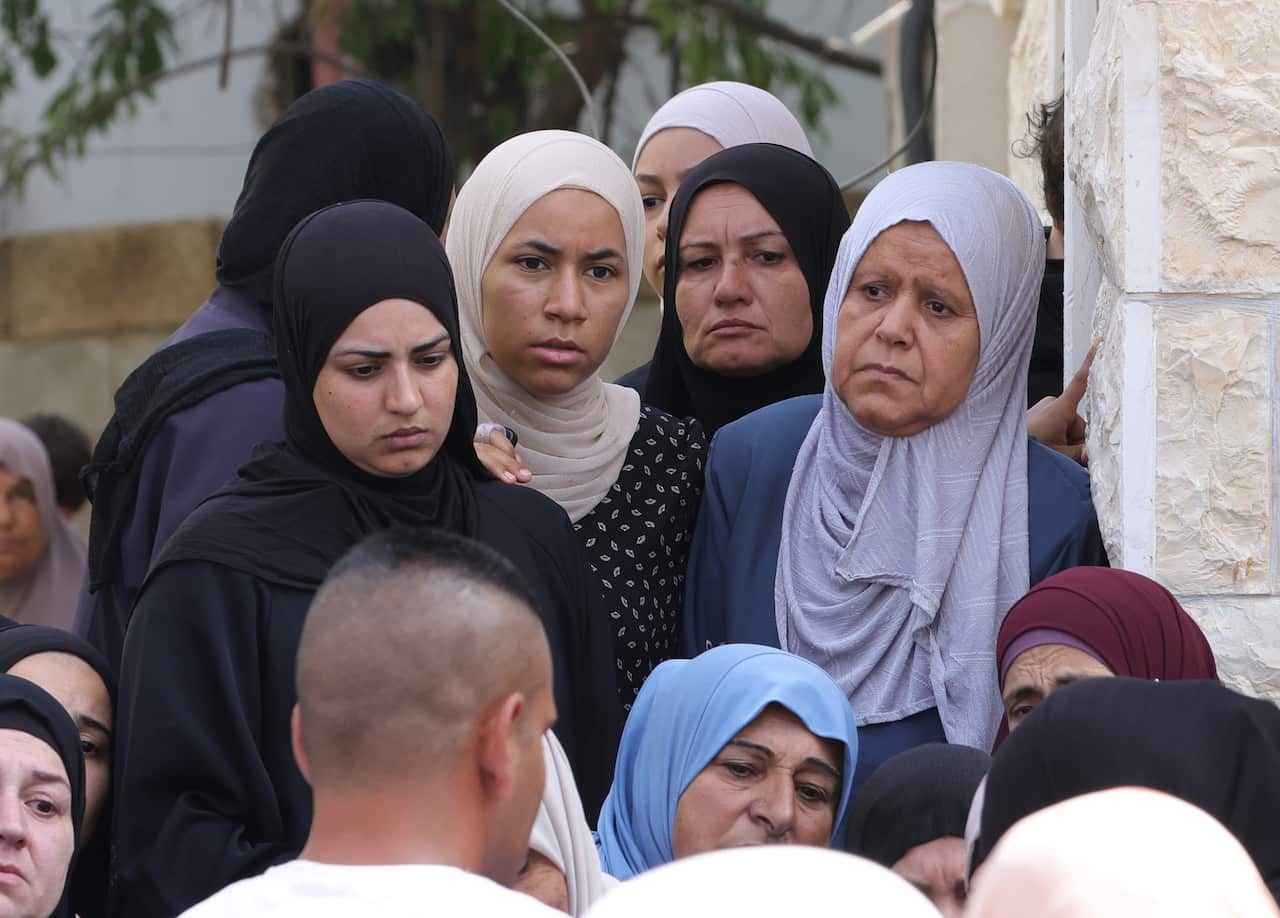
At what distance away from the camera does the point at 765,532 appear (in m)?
3.63

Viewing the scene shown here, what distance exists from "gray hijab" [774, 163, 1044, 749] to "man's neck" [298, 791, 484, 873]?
4.46ft

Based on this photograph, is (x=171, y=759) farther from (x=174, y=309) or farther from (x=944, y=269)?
(x=174, y=309)

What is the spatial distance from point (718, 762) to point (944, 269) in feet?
3.03

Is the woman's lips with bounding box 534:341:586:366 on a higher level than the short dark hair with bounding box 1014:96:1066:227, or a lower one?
lower

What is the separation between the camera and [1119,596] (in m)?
3.04

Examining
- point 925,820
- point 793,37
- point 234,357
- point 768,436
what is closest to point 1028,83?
point 793,37

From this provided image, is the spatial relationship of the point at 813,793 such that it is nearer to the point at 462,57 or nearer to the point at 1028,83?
the point at 1028,83

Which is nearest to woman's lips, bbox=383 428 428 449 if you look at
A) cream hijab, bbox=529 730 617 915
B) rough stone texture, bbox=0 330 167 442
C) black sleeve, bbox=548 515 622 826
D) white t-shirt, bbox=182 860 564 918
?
black sleeve, bbox=548 515 622 826

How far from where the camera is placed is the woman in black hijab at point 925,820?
2.91 metres

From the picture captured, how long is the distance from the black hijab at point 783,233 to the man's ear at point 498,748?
77.4 inches

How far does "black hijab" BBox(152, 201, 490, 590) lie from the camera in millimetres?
3061

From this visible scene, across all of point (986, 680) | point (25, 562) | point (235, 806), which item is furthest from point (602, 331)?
point (25, 562)

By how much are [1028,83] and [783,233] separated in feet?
6.48

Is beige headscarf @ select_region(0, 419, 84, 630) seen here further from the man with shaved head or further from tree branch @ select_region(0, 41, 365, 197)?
the man with shaved head
